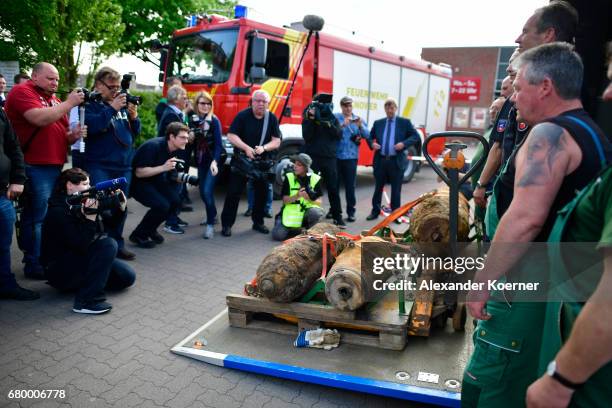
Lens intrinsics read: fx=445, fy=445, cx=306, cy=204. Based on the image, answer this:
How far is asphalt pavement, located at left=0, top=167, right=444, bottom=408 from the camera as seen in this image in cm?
279

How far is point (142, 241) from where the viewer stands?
5.81m

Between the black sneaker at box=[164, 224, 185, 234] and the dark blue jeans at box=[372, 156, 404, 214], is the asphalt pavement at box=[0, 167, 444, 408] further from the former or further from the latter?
the dark blue jeans at box=[372, 156, 404, 214]

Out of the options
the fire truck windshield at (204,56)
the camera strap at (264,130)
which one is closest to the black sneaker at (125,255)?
the camera strap at (264,130)


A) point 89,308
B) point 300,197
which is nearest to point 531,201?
point 89,308

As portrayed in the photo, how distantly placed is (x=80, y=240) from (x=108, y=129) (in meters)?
1.67

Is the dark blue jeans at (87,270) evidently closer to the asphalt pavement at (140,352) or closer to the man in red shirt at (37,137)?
the asphalt pavement at (140,352)

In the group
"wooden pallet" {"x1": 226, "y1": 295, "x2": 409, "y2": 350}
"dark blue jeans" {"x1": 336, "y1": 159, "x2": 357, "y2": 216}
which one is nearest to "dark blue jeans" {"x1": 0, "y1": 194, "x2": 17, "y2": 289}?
"wooden pallet" {"x1": 226, "y1": 295, "x2": 409, "y2": 350}

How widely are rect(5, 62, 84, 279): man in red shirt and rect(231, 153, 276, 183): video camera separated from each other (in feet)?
7.40

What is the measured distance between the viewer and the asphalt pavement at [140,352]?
279 cm

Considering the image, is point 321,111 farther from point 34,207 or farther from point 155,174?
point 34,207

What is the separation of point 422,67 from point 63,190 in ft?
37.8

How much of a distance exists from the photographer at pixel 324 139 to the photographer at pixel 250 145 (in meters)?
0.61

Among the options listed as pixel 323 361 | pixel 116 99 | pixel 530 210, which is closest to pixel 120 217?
pixel 116 99

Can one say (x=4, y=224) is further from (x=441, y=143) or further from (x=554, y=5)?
(x=441, y=143)
